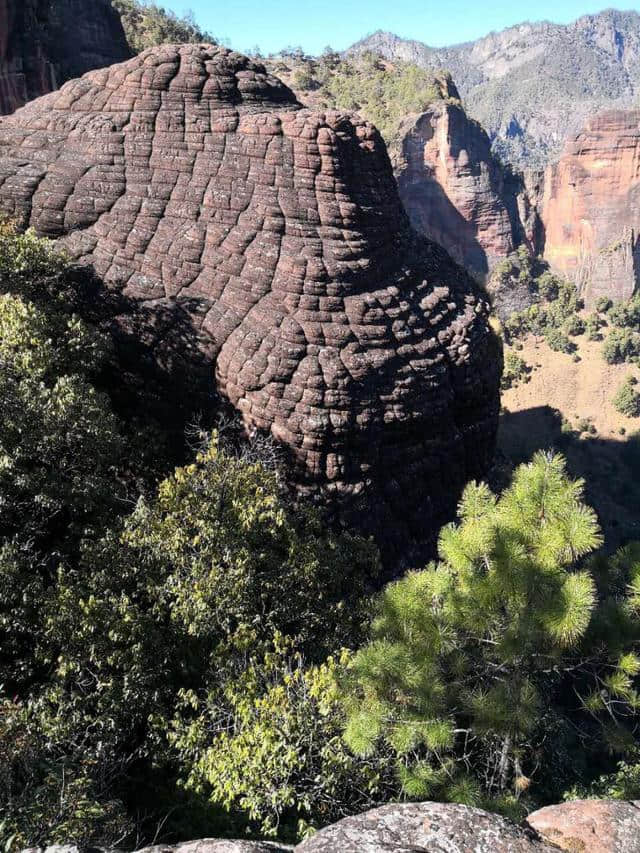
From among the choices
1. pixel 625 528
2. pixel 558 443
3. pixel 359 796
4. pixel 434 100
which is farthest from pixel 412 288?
pixel 434 100

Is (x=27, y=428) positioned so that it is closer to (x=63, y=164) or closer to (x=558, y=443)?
(x=63, y=164)

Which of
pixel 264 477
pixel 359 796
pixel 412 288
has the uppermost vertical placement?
pixel 412 288

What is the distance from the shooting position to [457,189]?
220 ft

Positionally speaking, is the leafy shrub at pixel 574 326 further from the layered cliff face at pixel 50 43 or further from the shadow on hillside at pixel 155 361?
the shadow on hillside at pixel 155 361

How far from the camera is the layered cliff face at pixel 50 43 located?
1164 inches

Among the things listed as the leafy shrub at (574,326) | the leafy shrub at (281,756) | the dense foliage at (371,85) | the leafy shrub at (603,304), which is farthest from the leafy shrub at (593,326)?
the leafy shrub at (281,756)

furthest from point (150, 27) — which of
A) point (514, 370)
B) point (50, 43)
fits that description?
point (514, 370)

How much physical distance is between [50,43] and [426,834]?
39.2 m

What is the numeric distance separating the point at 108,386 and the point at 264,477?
20.6 ft

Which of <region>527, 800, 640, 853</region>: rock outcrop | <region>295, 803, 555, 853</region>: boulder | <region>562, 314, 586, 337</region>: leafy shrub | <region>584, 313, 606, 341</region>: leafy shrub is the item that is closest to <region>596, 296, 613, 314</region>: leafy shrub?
<region>584, 313, 606, 341</region>: leafy shrub

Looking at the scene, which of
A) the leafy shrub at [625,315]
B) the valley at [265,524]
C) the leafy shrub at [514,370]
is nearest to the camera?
the valley at [265,524]

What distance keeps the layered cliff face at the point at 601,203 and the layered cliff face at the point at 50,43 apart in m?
52.5

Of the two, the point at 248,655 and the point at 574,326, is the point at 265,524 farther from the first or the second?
the point at 574,326

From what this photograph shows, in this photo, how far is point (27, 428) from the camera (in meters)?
8.52
